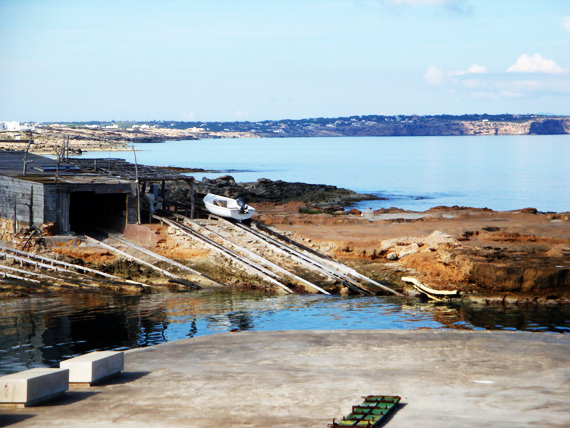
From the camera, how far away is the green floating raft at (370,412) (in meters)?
11.3

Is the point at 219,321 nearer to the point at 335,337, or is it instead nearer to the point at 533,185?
the point at 335,337

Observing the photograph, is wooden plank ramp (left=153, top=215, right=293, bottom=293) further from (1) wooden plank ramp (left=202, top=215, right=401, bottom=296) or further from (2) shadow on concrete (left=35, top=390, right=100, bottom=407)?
(2) shadow on concrete (left=35, top=390, right=100, bottom=407)

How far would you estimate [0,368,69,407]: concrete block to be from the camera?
12.4 m

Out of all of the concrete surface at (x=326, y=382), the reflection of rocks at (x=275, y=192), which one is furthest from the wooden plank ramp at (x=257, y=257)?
the reflection of rocks at (x=275, y=192)

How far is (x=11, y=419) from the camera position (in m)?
11.8

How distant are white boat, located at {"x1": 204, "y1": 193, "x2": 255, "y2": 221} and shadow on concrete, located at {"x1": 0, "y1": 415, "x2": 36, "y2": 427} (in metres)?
30.1

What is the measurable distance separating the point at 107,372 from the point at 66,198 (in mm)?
25807

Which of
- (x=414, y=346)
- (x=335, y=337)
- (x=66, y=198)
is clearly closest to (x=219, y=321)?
(x=335, y=337)

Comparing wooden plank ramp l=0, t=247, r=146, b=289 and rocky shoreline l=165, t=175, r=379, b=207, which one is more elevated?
rocky shoreline l=165, t=175, r=379, b=207

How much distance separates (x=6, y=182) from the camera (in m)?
40.5

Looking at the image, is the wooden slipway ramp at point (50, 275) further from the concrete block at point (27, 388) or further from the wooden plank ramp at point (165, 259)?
the concrete block at point (27, 388)

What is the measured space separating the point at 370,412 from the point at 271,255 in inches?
992

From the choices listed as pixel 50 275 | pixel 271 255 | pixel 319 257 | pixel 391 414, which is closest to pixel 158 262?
pixel 50 275

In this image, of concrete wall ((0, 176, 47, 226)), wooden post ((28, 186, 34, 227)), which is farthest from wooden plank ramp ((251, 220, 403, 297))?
wooden post ((28, 186, 34, 227))
